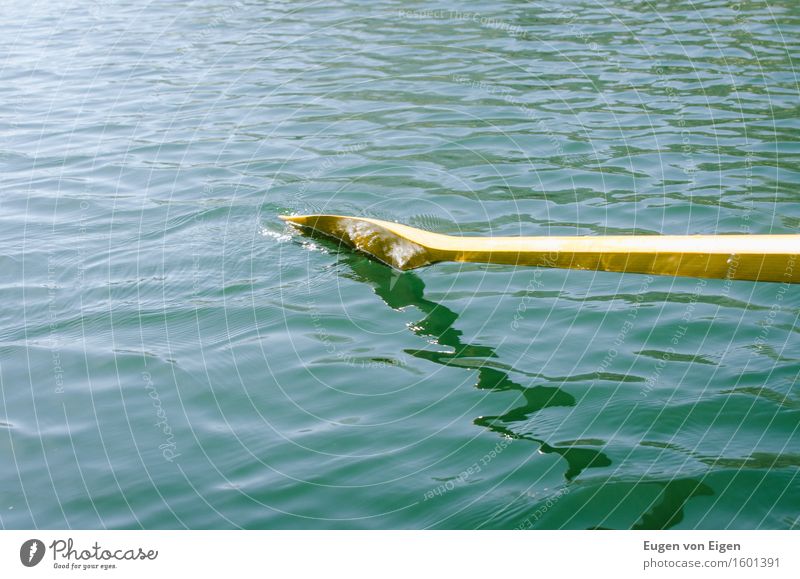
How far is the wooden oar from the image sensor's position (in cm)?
292

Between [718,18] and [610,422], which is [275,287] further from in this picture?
[718,18]

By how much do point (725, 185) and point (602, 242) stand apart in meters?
2.31

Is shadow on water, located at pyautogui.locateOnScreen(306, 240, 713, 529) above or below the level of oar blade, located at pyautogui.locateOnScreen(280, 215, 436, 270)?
below

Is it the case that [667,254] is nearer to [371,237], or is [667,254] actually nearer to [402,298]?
[402,298]

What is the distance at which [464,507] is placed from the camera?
302 centimetres

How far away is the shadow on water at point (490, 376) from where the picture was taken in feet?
9.85
